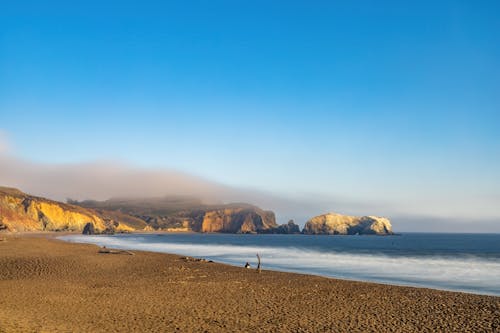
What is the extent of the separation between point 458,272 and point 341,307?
33844 mm

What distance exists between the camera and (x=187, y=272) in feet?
125

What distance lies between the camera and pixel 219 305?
2289 cm

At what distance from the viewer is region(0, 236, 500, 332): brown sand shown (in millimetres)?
18125

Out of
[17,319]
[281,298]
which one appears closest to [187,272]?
[281,298]

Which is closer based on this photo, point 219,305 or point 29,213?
point 219,305

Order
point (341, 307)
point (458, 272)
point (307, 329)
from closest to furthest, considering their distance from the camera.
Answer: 1. point (307, 329)
2. point (341, 307)
3. point (458, 272)

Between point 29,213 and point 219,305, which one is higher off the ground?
point 29,213

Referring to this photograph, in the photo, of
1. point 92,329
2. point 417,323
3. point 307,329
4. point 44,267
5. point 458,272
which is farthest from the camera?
point 458,272

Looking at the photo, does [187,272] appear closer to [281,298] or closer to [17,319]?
[281,298]

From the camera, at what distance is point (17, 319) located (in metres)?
17.3

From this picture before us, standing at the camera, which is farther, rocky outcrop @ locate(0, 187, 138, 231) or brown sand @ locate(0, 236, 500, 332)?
rocky outcrop @ locate(0, 187, 138, 231)

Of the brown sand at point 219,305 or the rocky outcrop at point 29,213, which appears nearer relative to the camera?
the brown sand at point 219,305

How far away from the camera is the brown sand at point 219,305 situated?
59.5 feet

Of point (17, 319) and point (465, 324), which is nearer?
point (17, 319)
